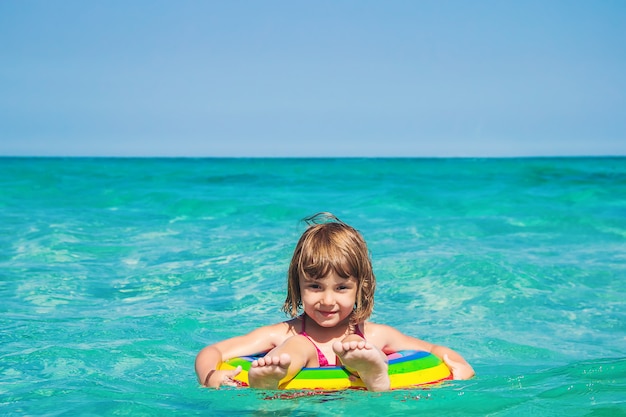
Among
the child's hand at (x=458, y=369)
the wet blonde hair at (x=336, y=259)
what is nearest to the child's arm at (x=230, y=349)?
the wet blonde hair at (x=336, y=259)

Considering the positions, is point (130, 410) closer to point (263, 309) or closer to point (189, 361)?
point (189, 361)

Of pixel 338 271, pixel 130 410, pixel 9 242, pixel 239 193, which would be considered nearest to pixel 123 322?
pixel 130 410

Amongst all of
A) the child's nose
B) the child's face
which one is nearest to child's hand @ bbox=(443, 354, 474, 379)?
the child's face

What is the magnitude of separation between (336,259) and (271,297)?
3504mm

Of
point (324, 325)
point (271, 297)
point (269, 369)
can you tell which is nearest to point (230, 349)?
point (324, 325)

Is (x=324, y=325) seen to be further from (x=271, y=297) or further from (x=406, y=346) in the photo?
(x=271, y=297)

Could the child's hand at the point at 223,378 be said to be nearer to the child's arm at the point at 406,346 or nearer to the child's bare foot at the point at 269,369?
the child's bare foot at the point at 269,369

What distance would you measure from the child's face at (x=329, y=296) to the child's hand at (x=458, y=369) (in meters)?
0.56

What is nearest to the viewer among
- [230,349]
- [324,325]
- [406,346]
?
[324,325]

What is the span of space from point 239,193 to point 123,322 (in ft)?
41.8

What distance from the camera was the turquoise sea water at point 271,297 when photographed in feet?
12.0

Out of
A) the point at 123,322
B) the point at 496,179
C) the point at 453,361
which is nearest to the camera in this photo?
the point at 453,361

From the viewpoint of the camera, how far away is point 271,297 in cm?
693

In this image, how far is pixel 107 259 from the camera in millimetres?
8961
